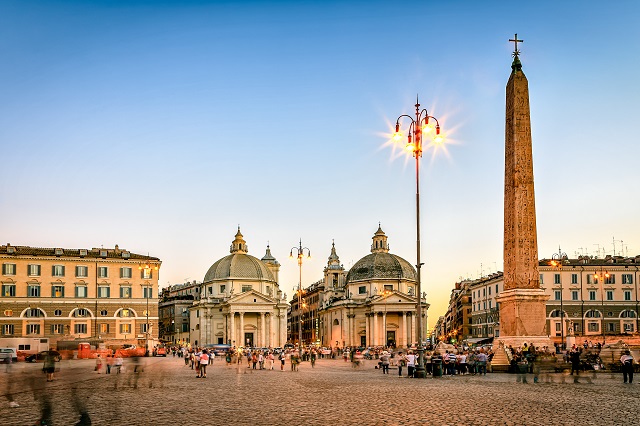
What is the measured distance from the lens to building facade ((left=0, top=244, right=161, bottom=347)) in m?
72.5

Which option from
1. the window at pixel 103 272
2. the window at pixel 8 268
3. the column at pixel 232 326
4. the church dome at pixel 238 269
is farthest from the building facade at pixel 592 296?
the window at pixel 8 268

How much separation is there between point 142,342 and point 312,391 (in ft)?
186

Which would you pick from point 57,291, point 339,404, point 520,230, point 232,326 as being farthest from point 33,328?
point 339,404

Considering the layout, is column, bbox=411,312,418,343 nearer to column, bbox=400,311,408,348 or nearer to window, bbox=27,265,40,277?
column, bbox=400,311,408,348

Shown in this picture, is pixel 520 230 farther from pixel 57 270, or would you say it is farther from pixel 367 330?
pixel 367 330

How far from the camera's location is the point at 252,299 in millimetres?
109812

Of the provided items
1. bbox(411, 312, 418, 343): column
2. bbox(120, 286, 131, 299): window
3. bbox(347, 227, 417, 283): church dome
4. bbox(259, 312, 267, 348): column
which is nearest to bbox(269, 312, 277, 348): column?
bbox(259, 312, 267, 348): column

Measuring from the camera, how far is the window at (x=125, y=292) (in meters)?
77.1

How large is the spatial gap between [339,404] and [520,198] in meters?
17.7

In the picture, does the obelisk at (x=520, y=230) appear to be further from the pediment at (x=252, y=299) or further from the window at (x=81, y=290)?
the pediment at (x=252, y=299)

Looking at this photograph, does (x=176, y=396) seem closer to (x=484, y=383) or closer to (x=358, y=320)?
(x=484, y=383)

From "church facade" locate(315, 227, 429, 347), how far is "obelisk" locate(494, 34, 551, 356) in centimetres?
7401

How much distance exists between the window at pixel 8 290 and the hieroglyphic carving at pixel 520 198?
2093 inches

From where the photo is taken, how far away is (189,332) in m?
120
